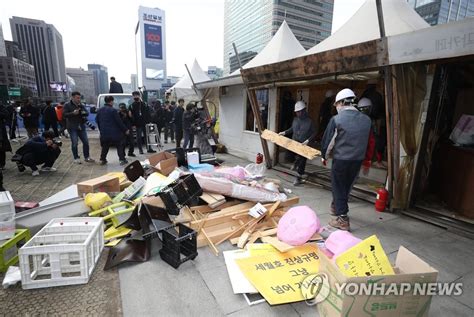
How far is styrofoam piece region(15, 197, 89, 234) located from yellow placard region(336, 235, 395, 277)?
3.38m

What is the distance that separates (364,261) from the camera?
1.85 meters

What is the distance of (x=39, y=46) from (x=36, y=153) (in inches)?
4080

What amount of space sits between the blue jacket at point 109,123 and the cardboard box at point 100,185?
2380 millimetres

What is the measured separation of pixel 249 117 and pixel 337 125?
5.15 m

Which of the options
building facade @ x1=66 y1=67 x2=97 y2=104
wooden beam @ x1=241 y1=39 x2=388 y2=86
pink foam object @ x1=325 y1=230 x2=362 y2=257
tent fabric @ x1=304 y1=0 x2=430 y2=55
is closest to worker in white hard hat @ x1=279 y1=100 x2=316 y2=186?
wooden beam @ x1=241 y1=39 x2=388 y2=86

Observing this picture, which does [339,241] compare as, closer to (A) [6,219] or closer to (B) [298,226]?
(B) [298,226]

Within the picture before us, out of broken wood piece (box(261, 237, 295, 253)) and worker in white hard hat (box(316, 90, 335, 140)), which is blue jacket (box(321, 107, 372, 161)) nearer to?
broken wood piece (box(261, 237, 295, 253))

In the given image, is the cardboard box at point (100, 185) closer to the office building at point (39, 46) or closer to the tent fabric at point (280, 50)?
the tent fabric at point (280, 50)

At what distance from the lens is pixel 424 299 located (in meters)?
1.71

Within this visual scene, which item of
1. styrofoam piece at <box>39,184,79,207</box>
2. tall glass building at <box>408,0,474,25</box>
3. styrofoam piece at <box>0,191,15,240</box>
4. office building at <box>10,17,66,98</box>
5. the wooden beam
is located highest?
office building at <box>10,17,66,98</box>

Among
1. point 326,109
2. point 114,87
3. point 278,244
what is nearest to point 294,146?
point 278,244

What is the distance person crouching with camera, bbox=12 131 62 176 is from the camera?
5613 mm

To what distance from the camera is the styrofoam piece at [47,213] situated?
303 cm

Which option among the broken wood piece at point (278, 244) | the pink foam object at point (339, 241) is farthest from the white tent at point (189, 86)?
the pink foam object at point (339, 241)
